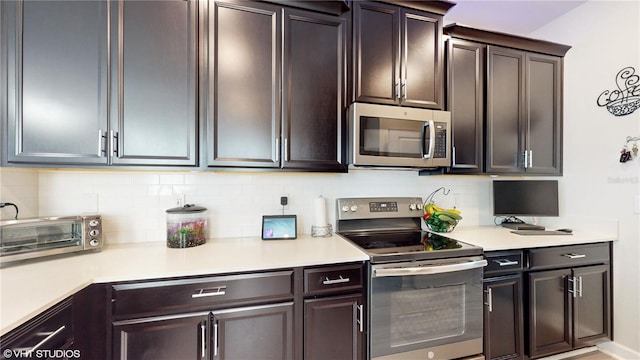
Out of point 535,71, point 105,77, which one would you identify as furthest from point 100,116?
point 535,71

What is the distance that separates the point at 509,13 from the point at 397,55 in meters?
1.40

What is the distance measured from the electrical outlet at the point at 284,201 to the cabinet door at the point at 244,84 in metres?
0.41

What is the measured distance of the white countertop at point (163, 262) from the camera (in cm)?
94

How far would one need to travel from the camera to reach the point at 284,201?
6.38 feet

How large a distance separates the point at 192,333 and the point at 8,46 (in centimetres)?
170

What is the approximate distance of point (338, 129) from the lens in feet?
5.61

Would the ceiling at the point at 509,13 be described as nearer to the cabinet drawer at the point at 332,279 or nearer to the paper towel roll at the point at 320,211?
the paper towel roll at the point at 320,211

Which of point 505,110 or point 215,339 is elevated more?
point 505,110

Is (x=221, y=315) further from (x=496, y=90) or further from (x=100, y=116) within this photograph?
(x=496, y=90)

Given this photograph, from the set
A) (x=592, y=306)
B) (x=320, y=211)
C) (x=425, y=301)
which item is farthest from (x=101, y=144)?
(x=592, y=306)

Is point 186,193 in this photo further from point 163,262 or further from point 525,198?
point 525,198

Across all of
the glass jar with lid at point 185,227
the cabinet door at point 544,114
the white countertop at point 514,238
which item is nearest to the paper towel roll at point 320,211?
the glass jar with lid at point 185,227

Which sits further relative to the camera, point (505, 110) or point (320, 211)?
point (505, 110)

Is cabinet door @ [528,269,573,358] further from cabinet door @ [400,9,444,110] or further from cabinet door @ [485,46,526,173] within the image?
cabinet door @ [400,9,444,110]
